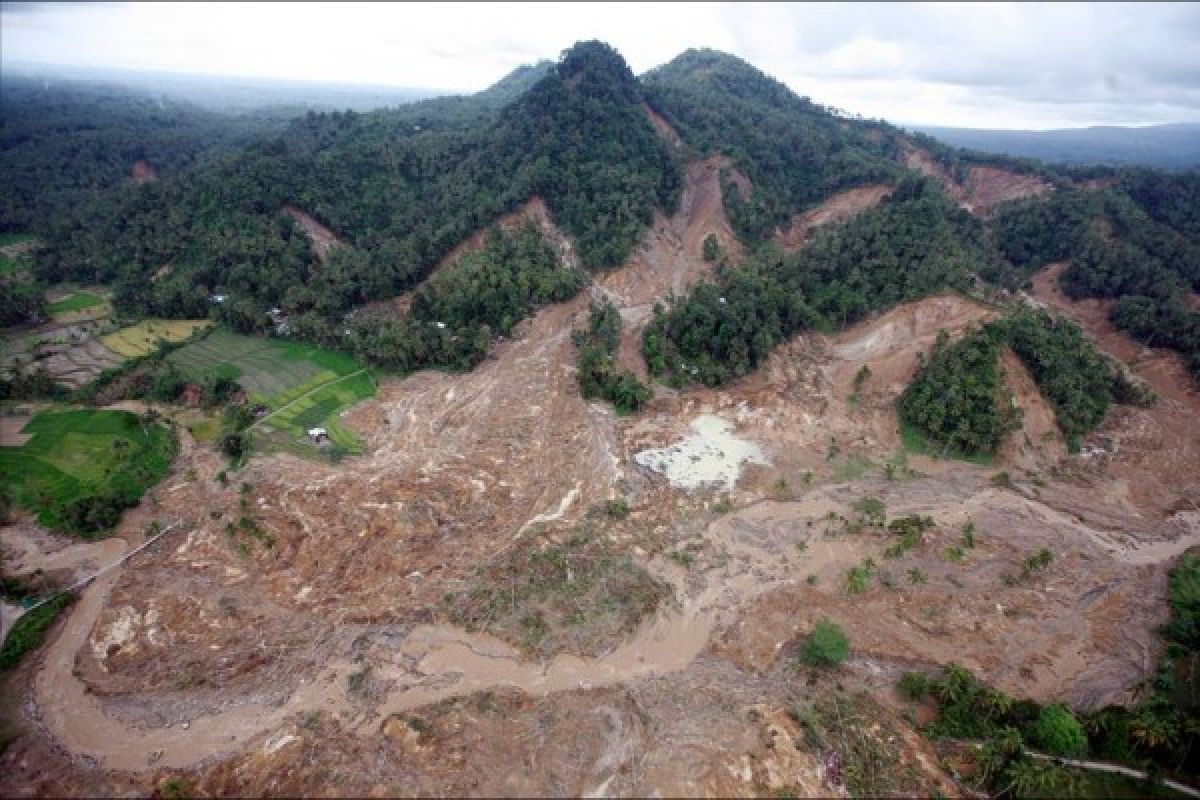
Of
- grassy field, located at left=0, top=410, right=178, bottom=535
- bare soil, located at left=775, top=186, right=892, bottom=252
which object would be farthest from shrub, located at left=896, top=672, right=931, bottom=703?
bare soil, located at left=775, top=186, right=892, bottom=252

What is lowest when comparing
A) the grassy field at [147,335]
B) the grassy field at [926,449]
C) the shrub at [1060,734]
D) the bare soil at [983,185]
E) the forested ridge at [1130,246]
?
the shrub at [1060,734]

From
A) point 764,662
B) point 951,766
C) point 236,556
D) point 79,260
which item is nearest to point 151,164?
point 79,260

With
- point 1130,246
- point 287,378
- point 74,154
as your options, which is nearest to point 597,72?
point 287,378

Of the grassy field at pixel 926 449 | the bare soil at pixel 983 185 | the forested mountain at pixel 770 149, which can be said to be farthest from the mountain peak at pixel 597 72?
the grassy field at pixel 926 449

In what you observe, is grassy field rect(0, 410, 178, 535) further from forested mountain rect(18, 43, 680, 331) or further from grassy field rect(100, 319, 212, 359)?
forested mountain rect(18, 43, 680, 331)

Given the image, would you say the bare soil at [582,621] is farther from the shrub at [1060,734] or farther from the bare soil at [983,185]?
the bare soil at [983,185]

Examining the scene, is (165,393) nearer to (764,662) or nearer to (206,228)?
(206,228)
